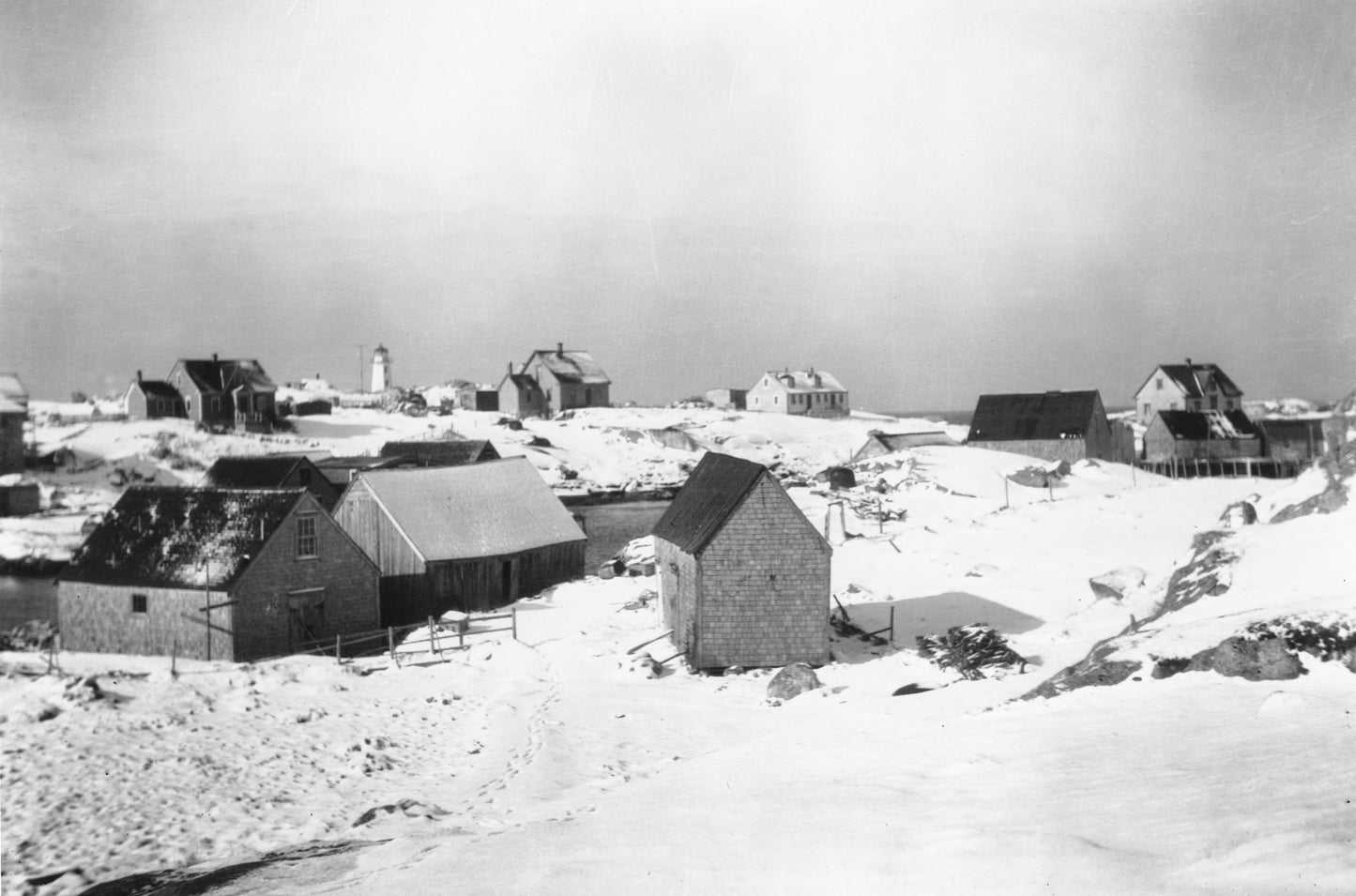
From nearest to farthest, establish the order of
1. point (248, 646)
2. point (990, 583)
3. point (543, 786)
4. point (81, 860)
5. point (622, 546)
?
point (81, 860) < point (543, 786) < point (248, 646) < point (990, 583) < point (622, 546)

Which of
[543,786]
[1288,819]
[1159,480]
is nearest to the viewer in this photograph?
[1288,819]

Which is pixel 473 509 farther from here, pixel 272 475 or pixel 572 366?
pixel 572 366

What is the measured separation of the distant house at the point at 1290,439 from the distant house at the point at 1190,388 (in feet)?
41.2

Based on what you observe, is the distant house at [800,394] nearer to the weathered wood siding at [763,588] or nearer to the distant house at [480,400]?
the distant house at [480,400]

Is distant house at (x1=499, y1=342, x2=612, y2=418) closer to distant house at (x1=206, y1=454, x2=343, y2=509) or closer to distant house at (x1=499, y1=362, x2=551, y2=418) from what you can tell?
distant house at (x1=499, y1=362, x2=551, y2=418)

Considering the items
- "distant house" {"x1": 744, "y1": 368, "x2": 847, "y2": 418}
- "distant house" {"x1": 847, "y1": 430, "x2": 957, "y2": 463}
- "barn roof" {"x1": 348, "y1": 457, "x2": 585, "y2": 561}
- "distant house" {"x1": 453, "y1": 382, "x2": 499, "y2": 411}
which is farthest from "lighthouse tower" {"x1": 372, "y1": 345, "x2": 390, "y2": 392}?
"barn roof" {"x1": 348, "y1": 457, "x2": 585, "y2": 561}

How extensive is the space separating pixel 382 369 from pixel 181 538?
10163 centimetres

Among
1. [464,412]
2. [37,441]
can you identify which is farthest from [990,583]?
[464,412]

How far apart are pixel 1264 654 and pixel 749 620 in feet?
41.4

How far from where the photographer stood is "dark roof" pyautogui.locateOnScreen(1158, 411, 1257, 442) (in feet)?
218

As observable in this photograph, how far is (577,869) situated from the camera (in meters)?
10.6

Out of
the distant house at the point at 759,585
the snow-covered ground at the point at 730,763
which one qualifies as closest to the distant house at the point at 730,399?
the snow-covered ground at the point at 730,763

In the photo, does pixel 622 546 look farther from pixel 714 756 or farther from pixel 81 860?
pixel 81 860

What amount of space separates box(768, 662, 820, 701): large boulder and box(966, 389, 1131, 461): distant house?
159 ft
